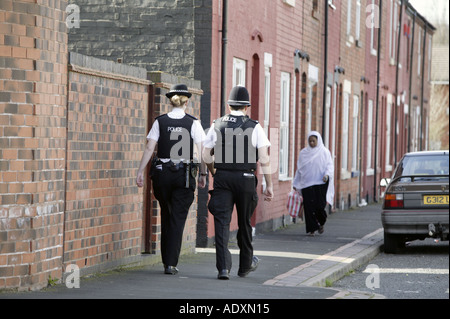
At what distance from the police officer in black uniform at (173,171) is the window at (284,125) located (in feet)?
30.9

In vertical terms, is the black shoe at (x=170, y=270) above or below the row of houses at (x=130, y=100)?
below

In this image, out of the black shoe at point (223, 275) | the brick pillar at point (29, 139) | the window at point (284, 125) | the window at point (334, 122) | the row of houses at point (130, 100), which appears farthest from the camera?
the window at point (334, 122)

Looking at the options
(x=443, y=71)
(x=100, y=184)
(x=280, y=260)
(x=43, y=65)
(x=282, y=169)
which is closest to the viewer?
(x=43, y=65)

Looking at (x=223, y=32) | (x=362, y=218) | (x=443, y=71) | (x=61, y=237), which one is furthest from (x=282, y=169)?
(x=443, y=71)

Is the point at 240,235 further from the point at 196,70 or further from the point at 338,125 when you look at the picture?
the point at 338,125

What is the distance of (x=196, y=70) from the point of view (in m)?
15.6

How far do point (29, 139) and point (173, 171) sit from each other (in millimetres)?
2154

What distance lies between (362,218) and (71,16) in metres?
10.5

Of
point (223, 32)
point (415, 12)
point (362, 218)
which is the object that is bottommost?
point (362, 218)

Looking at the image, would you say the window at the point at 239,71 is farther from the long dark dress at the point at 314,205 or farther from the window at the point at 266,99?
the long dark dress at the point at 314,205

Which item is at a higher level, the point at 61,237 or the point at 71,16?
the point at 71,16

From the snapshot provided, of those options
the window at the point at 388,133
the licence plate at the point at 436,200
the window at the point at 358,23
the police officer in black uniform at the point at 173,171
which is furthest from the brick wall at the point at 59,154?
the window at the point at 388,133

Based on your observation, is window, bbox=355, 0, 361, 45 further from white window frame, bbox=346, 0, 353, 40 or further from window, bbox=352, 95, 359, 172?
window, bbox=352, 95, 359, 172

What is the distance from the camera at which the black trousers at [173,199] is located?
1128 cm
